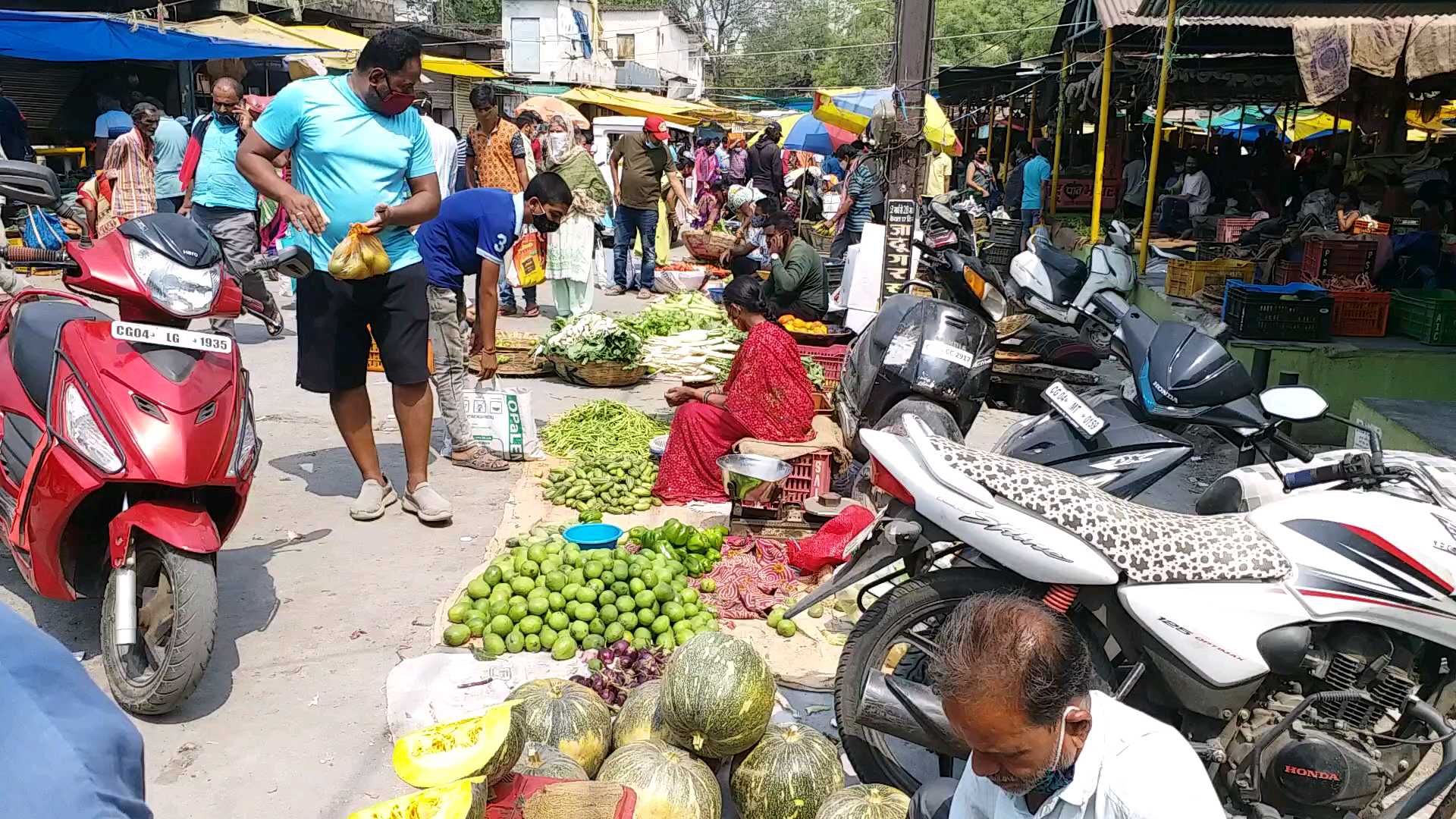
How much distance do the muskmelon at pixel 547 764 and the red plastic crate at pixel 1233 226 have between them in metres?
13.5

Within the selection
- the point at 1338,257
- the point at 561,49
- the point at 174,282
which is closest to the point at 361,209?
the point at 174,282

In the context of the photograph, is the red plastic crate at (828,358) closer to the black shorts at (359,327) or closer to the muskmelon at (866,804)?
the black shorts at (359,327)

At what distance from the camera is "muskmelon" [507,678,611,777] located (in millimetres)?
3137

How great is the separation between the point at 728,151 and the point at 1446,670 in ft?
68.0

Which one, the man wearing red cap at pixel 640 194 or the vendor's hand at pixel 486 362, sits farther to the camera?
the man wearing red cap at pixel 640 194

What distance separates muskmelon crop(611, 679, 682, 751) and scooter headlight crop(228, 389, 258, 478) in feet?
5.36

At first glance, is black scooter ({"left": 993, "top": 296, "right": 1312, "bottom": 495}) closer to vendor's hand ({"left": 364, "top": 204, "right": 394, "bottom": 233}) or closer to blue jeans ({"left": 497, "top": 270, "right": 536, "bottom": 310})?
vendor's hand ({"left": 364, "top": 204, "right": 394, "bottom": 233})

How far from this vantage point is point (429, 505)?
18.1ft

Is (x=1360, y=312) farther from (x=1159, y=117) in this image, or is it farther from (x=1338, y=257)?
(x=1159, y=117)

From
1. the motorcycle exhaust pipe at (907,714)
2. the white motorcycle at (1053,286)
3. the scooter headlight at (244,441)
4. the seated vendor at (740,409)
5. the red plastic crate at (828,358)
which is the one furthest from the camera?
the white motorcycle at (1053,286)

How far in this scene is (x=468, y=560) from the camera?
5.20 meters

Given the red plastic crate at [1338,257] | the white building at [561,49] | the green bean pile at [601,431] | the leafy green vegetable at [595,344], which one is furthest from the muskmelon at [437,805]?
the white building at [561,49]

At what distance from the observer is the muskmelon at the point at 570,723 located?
10.3 feet

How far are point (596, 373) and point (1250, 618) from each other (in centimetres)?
629
